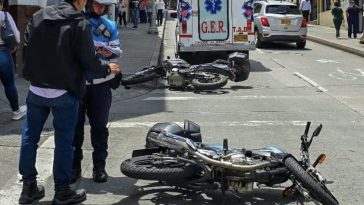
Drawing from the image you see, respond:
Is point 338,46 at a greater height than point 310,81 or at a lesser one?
greater

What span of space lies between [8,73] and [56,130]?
12.8 ft

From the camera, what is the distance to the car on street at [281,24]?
21.2 meters

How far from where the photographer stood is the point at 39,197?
16.8ft

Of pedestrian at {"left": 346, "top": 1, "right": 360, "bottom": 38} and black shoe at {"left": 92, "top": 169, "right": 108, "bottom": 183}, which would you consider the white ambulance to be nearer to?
black shoe at {"left": 92, "top": 169, "right": 108, "bottom": 183}

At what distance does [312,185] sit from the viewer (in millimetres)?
4648

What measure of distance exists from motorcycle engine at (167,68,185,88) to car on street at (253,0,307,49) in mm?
10018

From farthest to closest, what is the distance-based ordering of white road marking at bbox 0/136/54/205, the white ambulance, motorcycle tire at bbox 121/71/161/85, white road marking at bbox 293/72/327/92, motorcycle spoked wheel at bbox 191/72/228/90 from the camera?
1. the white ambulance
2. white road marking at bbox 293/72/327/92
3. motorcycle tire at bbox 121/71/161/85
4. motorcycle spoked wheel at bbox 191/72/228/90
5. white road marking at bbox 0/136/54/205

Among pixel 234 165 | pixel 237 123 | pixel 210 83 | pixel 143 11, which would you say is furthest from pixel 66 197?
pixel 143 11

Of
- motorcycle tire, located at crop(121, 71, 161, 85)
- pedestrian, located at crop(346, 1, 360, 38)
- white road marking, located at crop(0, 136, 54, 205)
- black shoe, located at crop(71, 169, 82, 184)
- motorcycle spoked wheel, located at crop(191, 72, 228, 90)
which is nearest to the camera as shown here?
white road marking, located at crop(0, 136, 54, 205)

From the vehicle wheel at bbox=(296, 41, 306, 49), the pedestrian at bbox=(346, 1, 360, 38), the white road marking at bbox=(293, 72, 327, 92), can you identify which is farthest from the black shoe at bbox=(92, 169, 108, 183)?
the pedestrian at bbox=(346, 1, 360, 38)

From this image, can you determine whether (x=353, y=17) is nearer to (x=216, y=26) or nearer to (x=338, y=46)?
(x=338, y=46)

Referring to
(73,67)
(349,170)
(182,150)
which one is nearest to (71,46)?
(73,67)

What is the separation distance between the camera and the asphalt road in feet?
17.7

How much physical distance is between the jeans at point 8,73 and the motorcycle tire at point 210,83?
4.13m
